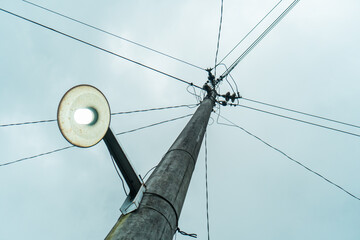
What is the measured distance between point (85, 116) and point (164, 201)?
0.93 meters

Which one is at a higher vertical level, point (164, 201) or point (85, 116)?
point (85, 116)

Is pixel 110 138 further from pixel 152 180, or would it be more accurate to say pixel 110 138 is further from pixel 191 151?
pixel 191 151

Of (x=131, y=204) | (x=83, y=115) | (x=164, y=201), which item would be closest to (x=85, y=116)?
(x=83, y=115)

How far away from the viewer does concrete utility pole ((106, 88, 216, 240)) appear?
1558mm

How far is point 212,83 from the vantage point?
6.90 m

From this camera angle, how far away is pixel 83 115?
149 centimetres

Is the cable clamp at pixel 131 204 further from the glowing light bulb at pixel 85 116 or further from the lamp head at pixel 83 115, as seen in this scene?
the glowing light bulb at pixel 85 116

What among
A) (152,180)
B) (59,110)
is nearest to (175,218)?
(152,180)

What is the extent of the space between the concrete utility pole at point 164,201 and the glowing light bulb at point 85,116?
2.48 ft

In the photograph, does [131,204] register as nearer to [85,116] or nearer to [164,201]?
[164,201]

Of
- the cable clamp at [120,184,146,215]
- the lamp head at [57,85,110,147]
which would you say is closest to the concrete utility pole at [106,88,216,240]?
the cable clamp at [120,184,146,215]

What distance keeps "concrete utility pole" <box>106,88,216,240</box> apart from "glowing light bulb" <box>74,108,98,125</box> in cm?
76

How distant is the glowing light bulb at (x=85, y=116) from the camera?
1467 mm

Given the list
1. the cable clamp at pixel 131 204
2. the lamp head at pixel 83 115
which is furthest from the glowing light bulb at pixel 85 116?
the cable clamp at pixel 131 204
